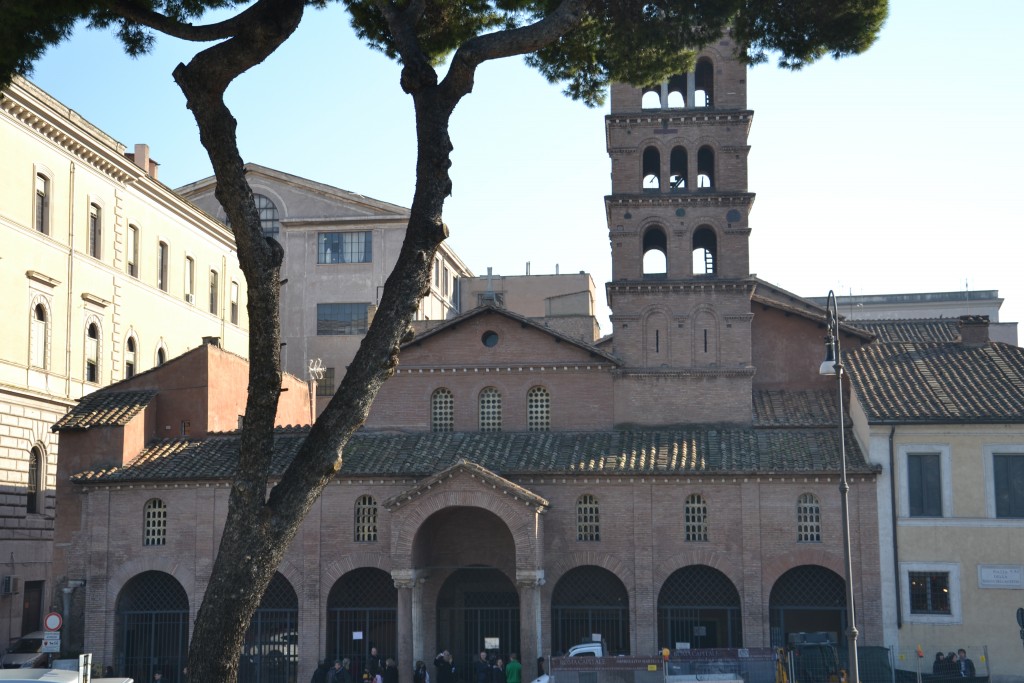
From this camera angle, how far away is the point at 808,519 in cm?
3453

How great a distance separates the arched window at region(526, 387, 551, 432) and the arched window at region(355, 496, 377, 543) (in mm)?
5211

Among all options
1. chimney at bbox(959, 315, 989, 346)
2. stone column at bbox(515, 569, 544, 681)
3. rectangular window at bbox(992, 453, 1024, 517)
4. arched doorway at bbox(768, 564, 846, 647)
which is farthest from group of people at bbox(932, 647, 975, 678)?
chimney at bbox(959, 315, 989, 346)

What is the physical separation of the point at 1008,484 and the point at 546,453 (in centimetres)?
1214

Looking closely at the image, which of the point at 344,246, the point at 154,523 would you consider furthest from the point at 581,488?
the point at 344,246

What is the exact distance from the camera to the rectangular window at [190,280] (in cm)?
5359

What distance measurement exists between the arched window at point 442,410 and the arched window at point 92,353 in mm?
13569

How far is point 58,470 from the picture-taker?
123ft

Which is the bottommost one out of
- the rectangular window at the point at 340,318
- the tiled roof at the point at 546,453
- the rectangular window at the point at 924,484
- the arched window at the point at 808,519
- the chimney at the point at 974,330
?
the arched window at the point at 808,519

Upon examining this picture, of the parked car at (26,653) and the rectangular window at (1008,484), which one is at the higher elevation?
the rectangular window at (1008,484)

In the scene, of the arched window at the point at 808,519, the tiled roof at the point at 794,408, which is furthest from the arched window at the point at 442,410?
the arched window at the point at 808,519

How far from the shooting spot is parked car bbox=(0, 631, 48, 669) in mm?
34781

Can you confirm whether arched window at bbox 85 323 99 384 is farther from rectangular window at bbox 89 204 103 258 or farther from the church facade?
the church facade

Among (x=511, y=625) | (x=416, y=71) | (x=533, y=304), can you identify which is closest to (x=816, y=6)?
(x=416, y=71)

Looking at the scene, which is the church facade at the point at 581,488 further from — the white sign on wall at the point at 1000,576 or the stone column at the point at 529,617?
the white sign on wall at the point at 1000,576
